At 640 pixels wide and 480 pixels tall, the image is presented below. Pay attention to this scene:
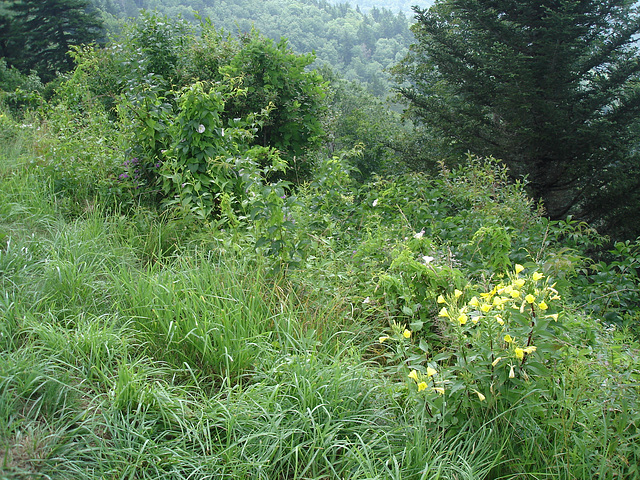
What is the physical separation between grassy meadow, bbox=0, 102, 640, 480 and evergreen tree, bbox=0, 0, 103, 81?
27336 millimetres

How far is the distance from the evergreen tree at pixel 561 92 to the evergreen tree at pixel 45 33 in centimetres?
2388

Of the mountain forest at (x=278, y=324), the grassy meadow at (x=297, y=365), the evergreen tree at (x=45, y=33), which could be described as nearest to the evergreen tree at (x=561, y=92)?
the mountain forest at (x=278, y=324)

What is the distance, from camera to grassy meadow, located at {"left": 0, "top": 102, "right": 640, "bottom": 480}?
180cm

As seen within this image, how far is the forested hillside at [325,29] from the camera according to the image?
5478 centimetres

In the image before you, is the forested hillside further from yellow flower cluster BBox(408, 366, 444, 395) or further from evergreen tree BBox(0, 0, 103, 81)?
yellow flower cluster BBox(408, 366, 444, 395)

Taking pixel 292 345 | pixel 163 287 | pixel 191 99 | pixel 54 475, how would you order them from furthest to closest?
pixel 191 99, pixel 163 287, pixel 292 345, pixel 54 475

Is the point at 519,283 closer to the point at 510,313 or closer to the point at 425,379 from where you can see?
the point at 510,313

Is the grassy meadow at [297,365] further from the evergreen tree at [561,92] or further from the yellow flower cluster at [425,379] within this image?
the evergreen tree at [561,92]

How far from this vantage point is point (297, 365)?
84.3 inches

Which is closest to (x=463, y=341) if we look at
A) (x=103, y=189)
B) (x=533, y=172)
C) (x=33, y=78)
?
(x=103, y=189)

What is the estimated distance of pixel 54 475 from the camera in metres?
1.65

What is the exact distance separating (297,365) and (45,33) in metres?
31.3

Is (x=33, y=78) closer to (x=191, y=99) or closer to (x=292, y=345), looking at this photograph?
(x=191, y=99)

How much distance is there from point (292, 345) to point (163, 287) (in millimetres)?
865
